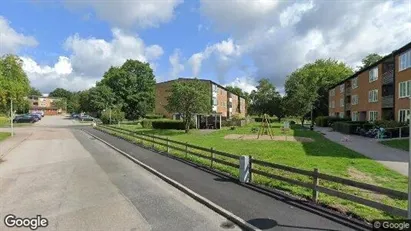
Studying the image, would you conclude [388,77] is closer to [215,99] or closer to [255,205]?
[255,205]

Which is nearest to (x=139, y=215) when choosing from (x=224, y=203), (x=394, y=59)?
(x=224, y=203)

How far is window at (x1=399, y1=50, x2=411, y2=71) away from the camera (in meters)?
31.5

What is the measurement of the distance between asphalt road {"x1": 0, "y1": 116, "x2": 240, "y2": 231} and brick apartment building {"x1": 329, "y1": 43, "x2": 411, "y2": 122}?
69.6 feet

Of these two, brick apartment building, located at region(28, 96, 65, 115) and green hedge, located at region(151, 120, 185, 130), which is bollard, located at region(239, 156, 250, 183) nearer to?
green hedge, located at region(151, 120, 185, 130)

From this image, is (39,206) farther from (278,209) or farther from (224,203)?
(278,209)

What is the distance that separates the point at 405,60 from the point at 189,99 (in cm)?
2103

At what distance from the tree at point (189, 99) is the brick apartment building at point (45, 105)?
129 m

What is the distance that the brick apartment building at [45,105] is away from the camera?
6070 inches

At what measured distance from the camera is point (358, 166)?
50.8 feet

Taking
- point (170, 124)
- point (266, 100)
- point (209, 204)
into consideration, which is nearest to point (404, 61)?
point (170, 124)

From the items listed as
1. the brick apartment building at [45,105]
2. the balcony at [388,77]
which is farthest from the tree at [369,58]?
the brick apartment building at [45,105]

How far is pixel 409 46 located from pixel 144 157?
1020 inches

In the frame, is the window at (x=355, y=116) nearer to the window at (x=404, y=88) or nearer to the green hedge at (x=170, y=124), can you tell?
the window at (x=404, y=88)

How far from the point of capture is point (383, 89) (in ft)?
128
